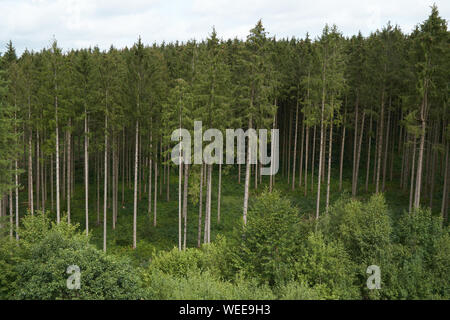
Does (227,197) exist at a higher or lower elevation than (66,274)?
lower

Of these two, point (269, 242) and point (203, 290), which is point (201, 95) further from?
point (203, 290)

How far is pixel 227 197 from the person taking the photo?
3944cm

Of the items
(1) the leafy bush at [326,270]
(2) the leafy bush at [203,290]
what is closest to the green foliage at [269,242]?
(1) the leafy bush at [326,270]

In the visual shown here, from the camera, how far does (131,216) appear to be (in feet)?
110

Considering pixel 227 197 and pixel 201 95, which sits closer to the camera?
pixel 201 95

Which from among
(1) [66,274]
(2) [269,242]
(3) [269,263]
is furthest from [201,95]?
(1) [66,274]

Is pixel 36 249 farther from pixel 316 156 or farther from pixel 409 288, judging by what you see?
pixel 316 156

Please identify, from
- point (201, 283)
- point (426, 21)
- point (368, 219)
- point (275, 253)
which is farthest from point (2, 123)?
point (426, 21)

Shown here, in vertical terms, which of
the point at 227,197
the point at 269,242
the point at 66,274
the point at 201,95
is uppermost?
the point at 201,95

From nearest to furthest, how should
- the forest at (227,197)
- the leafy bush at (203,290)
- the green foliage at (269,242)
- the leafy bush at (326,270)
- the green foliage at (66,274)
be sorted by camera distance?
the green foliage at (66,274), the leafy bush at (203,290), the forest at (227,197), the leafy bush at (326,270), the green foliage at (269,242)

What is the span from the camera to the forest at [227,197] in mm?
14641

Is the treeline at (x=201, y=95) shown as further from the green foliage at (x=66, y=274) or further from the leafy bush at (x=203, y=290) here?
the leafy bush at (x=203, y=290)

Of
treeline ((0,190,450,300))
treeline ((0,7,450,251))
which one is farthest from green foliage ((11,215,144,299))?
treeline ((0,7,450,251))

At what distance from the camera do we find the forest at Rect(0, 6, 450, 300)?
14.6 meters
